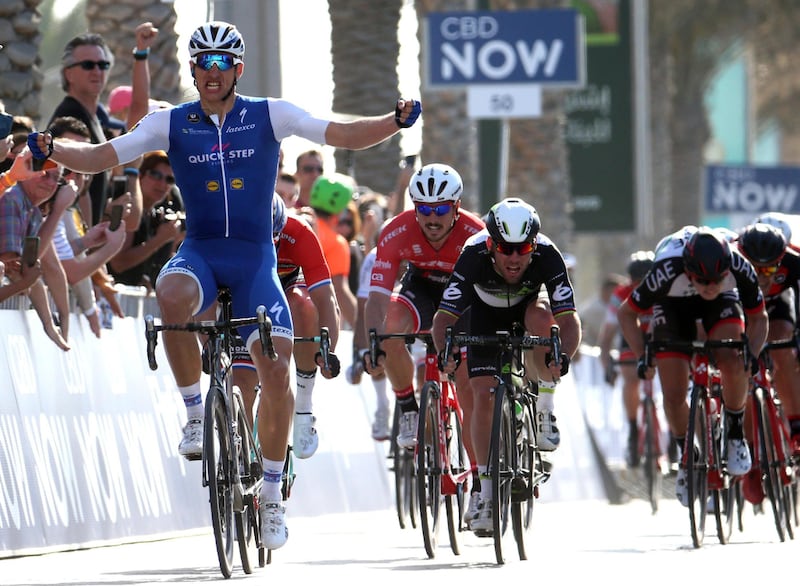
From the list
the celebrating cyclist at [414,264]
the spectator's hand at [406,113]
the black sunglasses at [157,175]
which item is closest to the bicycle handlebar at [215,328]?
the spectator's hand at [406,113]

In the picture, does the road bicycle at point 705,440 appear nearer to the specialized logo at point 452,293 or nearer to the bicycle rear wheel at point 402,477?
the specialized logo at point 452,293

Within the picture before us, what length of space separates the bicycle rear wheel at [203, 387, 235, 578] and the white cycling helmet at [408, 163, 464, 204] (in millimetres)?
2985

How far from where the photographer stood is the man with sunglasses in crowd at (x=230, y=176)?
976cm

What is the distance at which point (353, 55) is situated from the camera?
23.0m

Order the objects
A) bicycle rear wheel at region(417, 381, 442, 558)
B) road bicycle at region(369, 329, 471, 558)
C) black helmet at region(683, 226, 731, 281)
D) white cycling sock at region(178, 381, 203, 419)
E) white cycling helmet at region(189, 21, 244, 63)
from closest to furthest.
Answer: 1. white cycling sock at region(178, 381, 203, 419)
2. white cycling helmet at region(189, 21, 244, 63)
3. bicycle rear wheel at region(417, 381, 442, 558)
4. road bicycle at region(369, 329, 471, 558)
5. black helmet at region(683, 226, 731, 281)

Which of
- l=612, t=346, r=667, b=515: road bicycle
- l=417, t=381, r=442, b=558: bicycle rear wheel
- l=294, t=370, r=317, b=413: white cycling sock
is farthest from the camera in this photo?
l=612, t=346, r=667, b=515: road bicycle

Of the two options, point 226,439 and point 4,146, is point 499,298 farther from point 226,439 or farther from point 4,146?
point 4,146

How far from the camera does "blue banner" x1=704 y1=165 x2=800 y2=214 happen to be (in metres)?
31.2

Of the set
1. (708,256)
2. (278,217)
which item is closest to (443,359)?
(278,217)

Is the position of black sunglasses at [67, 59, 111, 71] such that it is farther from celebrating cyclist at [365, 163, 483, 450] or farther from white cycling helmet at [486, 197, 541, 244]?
white cycling helmet at [486, 197, 541, 244]

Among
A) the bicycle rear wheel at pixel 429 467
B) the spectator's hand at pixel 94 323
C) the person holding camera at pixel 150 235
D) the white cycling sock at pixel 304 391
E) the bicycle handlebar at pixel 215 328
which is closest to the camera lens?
the bicycle handlebar at pixel 215 328

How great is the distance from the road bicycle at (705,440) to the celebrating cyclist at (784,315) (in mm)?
945

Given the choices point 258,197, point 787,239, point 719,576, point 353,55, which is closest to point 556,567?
point 719,576

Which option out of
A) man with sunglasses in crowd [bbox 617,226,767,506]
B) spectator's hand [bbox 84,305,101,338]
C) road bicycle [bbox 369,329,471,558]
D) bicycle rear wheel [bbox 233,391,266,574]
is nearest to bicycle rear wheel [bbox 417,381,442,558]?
road bicycle [bbox 369,329,471,558]
